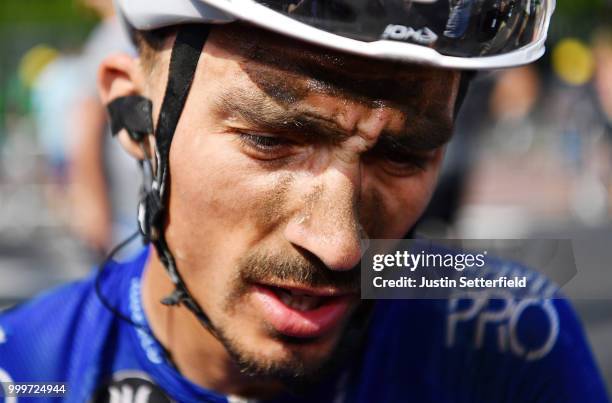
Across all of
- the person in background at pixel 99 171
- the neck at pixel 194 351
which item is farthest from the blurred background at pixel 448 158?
the neck at pixel 194 351

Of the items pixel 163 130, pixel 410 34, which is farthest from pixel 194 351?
pixel 410 34

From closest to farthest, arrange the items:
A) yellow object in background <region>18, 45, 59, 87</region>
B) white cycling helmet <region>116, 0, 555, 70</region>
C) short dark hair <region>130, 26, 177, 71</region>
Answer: white cycling helmet <region>116, 0, 555, 70</region> < short dark hair <region>130, 26, 177, 71</region> < yellow object in background <region>18, 45, 59, 87</region>

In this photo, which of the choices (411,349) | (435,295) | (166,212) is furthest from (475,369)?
(166,212)

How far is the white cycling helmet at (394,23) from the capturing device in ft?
5.11

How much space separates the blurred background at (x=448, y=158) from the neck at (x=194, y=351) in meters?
1.25

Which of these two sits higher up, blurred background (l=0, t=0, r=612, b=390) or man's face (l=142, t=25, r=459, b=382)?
man's face (l=142, t=25, r=459, b=382)

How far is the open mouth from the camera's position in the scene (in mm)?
1681

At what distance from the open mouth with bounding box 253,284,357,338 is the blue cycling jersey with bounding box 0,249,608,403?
0.95 feet

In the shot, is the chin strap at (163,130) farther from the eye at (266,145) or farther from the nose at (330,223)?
the nose at (330,223)

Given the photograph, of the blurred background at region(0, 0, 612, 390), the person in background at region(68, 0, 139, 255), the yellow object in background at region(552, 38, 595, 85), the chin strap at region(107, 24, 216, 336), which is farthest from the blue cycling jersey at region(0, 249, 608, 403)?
the yellow object in background at region(552, 38, 595, 85)

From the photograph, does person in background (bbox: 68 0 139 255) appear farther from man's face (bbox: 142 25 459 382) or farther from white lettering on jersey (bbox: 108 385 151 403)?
man's face (bbox: 142 25 459 382)

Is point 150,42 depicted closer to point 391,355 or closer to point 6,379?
point 6,379

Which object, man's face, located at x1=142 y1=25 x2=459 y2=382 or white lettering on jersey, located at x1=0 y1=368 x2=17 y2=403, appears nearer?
man's face, located at x1=142 y1=25 x2=459 y2=382

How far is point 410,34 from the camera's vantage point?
158 centimetres
